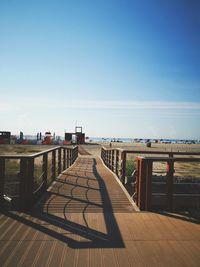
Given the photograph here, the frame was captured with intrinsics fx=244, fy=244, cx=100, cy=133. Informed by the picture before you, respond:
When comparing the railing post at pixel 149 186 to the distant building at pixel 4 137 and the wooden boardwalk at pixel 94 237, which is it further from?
the distant building at pixel 4 137

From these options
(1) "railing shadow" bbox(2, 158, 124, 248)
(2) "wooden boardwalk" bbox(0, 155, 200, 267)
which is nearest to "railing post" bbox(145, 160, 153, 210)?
(2) "wooden boardwalk" bbox(0, 155, 200, 267)

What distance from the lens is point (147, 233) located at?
12.6 ft

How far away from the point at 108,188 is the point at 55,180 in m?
1.98

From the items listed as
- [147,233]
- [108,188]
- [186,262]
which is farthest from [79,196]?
[186,262]

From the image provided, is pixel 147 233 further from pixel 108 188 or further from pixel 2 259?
pixel 108 188

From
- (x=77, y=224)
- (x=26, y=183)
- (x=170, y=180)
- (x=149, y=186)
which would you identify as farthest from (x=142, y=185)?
(x=26, y=183)

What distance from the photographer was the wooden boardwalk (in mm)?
3021

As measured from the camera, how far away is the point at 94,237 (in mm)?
3611

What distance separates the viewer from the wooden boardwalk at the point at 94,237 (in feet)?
9.91

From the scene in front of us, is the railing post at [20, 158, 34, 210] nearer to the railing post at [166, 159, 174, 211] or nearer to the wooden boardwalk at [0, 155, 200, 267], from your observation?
the wooden boardwalk at [0, 155, 200, 267]

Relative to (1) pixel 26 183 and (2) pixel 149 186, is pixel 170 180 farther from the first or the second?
(1) pixel 26 183

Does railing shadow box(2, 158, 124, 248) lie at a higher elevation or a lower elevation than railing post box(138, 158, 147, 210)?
lower

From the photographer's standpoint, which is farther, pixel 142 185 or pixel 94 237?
pixel 142 185

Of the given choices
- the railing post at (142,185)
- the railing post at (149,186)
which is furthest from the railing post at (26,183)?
the railing post at (149,186)
